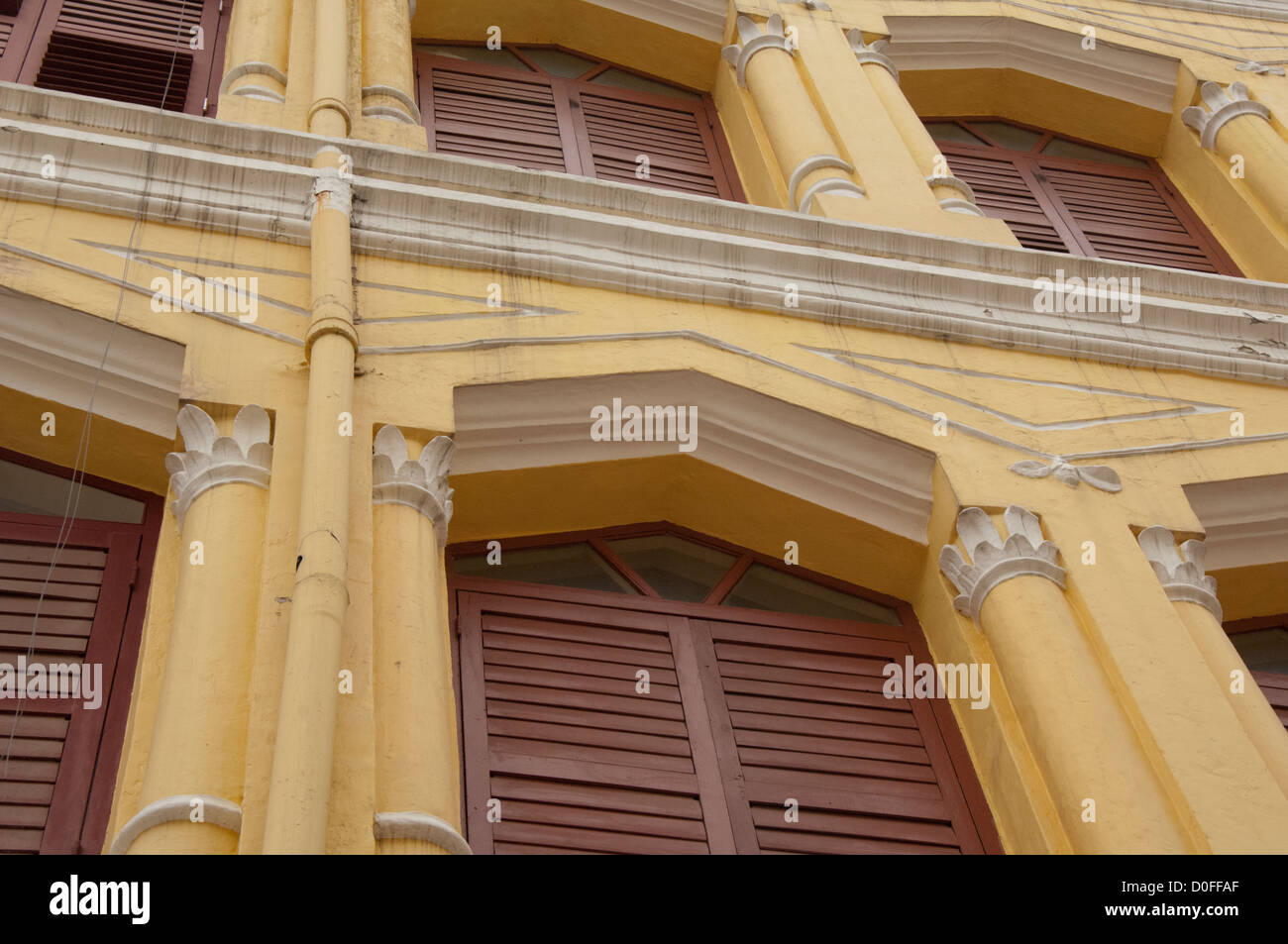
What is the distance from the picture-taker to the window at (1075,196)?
35.4ft

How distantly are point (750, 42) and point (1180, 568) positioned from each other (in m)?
5.29

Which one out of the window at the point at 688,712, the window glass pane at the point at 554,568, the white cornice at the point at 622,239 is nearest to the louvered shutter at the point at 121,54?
the white cornice at the point at 622,239

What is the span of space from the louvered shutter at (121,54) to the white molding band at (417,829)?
233 inches

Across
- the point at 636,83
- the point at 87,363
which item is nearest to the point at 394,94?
the point at 636,83

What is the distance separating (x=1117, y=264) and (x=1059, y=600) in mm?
2596

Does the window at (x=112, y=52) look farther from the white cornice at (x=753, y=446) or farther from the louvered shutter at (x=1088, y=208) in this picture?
the louvered shutter at (x=1088, y=208)

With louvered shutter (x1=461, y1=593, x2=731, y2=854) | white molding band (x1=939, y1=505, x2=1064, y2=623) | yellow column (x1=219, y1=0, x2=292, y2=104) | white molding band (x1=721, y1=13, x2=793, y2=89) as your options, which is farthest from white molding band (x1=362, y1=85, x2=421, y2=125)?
white molding band (x1=939, y1=505, x2=1064, y2=623)

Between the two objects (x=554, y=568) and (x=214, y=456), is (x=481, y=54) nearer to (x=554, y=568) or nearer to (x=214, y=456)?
(x=554, y=568)

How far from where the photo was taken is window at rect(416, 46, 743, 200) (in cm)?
988

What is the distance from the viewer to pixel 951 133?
475 inches

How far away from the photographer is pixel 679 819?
5.82 meters

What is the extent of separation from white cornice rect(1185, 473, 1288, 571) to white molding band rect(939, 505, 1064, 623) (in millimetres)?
1110
